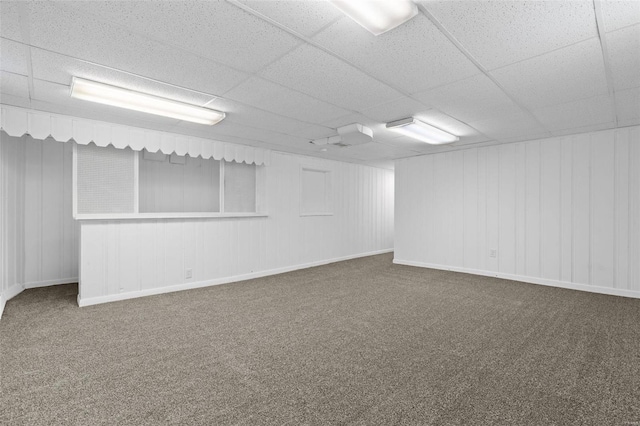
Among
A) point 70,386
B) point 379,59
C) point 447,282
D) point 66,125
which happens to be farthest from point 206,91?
point 447,282

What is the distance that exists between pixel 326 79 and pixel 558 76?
1.92 meters

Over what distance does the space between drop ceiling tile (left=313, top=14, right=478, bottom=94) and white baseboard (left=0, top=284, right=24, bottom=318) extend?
440 centimetres

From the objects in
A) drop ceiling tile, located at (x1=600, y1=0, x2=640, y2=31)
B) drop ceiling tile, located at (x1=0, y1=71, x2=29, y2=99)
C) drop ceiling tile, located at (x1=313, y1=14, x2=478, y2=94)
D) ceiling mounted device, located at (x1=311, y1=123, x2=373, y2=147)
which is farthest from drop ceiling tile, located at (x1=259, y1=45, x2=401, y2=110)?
drop ceiling tile, located at (x1=0, y1=71, x2=29, y2=99)

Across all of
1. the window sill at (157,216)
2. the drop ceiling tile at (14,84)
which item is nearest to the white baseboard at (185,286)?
the window sill at (157,216)

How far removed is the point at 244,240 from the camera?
511 centimetres

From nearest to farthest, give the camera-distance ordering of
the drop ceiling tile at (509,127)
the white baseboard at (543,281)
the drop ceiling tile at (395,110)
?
the drop ceiling tile at (395,110) < the drop ceiling tile at (509,127) < the white baseboard at (543,281)

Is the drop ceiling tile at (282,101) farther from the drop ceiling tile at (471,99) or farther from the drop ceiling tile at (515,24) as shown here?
the drop ceiling tile at (515,24)

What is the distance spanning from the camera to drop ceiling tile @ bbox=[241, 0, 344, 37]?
5.24 feet

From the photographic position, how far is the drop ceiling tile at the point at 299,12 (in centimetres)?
160

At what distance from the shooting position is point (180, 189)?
5387 millimetres

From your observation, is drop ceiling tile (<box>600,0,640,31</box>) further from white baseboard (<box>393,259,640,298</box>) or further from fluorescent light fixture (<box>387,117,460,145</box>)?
white baseboard (<box>393,259,640,298</box>)

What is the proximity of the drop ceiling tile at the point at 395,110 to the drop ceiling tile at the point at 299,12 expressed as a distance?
1450 mm

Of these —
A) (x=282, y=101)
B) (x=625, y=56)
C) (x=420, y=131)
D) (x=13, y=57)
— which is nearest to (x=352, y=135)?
(x=420, y=131)

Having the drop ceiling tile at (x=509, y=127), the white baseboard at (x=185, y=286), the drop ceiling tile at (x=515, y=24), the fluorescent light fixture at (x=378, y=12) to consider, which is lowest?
the white baseboard at (x=185, y=286)
